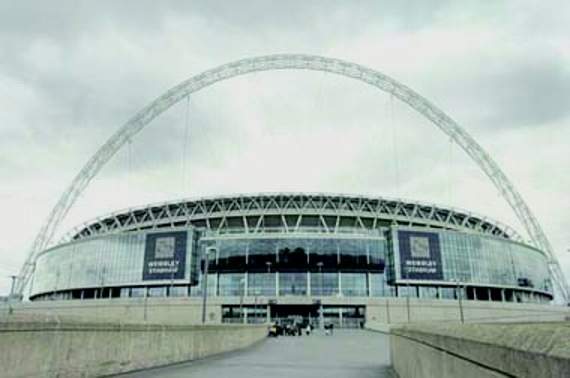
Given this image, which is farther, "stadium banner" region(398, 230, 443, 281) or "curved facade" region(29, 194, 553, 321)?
"curved facade" region(29, 194, 553, 321)

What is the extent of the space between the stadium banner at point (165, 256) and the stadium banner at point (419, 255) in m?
40.2

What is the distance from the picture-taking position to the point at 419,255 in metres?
94.1

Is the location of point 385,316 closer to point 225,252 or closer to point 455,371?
point 225,252

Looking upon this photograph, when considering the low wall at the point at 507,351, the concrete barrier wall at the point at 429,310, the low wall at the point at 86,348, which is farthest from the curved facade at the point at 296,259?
the low wall at the point at 507,351

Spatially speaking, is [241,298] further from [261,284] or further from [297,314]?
[297,314]

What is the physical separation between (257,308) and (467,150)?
7271 centimetres

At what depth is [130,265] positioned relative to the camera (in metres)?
96.8

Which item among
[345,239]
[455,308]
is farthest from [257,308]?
[455,308]

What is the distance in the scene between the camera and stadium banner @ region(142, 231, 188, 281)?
3656 inches

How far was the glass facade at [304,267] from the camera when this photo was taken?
94000mm

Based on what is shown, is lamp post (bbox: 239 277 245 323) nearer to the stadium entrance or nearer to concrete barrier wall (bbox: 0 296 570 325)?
the stadium entrance

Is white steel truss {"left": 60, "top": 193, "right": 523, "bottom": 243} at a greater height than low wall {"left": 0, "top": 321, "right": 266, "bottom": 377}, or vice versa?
white steel truss {"left": 60, "top": 193, "right": 523, "bottom": 243}

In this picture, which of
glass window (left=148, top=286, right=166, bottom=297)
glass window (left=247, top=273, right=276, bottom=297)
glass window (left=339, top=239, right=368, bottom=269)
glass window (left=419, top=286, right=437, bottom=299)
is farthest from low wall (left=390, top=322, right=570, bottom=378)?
glass window (left=148, top=286, right=166, bottom=297)

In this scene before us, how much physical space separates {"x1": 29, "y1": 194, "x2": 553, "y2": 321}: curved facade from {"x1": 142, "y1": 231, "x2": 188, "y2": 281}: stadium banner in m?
0.19
